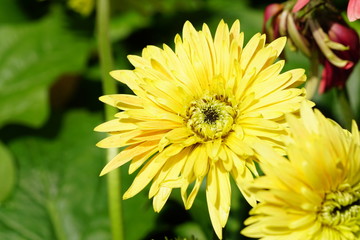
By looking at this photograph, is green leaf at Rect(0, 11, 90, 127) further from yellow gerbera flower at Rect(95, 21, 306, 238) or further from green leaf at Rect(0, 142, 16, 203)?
yellow gerbera flower at Rect(95, 21, 306, 238)

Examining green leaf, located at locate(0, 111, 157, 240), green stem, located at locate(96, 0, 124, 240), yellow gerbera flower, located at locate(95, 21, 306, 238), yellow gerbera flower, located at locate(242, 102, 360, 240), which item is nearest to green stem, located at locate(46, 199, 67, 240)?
green leaf, located at locate(0, 111, 157, 240)

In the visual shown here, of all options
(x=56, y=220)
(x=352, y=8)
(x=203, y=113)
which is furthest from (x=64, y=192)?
(x=352, y=8)

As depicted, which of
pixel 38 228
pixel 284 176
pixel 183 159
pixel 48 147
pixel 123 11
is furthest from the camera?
pixel 123 11

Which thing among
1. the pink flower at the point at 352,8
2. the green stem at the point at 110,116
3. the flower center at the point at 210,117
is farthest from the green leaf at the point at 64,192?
the pink flower at the point at 352,8

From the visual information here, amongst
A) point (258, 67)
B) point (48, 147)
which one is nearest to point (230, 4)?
point (48, 147)

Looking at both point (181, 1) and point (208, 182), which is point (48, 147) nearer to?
point (181, 1)

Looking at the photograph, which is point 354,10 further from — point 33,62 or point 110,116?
point 33,62

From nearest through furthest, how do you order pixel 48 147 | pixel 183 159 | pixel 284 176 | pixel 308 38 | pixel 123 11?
pixel 284 176 → pixel 183 159 → pixel 308 38 → pixel 48 147 → pixel 123 11
